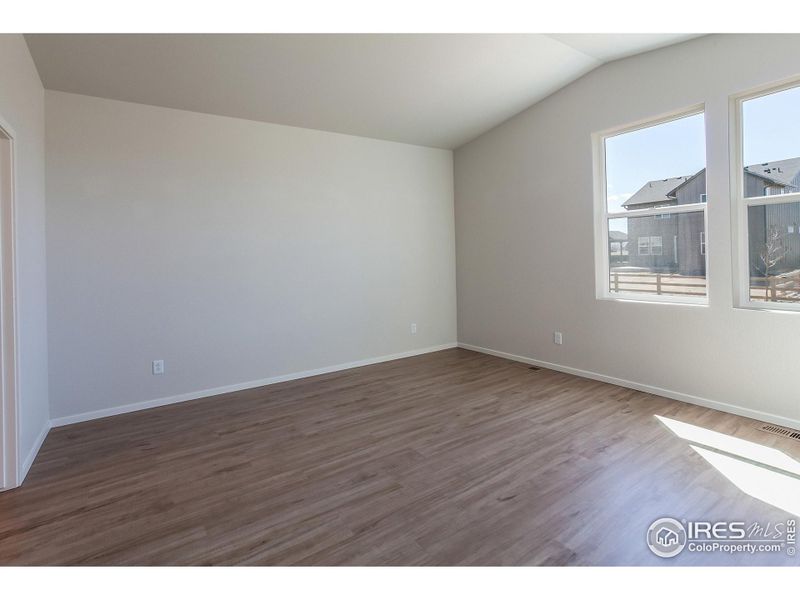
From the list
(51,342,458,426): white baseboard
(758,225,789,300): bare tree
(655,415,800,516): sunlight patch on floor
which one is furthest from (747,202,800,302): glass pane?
(51,342,458,426): white baseboard

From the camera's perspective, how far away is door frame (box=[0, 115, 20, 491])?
2365 millimetres

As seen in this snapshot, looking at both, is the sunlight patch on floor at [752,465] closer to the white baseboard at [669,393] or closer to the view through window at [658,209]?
the white baseboard at [669,393]

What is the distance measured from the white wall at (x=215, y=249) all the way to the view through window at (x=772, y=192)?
3346 mm

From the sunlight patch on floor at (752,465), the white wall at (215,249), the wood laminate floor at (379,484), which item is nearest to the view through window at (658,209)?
the wood laminate floor at (379,484)

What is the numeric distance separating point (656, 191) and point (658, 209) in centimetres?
17

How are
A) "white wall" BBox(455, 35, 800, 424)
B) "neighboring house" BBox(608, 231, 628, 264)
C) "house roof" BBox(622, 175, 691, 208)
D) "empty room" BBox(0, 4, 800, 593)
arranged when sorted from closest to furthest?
"empty room" BBox(0, 4, 800, 593)
"white wall" BBox(455, 35, 800, 424)
"house roof" BBox(622, 175, 691, 208)
"neighboring house" BBox(608, 231, 628, 264)

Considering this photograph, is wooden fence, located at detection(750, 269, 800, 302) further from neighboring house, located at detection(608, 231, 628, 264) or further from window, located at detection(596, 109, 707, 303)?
→ neighboring house, located at detection(608, 231, 628, 264)

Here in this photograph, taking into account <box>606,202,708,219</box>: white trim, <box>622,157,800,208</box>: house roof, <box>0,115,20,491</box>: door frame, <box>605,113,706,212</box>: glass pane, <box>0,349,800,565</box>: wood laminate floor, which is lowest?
<box>0,349,800,565</box>: wood laminate floor

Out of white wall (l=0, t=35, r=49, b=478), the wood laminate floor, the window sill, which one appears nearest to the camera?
the wood laminate floor

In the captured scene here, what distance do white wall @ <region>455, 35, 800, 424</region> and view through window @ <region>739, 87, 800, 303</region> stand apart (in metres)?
0.16

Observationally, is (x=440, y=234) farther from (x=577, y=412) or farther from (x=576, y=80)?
(x=577, y=412)

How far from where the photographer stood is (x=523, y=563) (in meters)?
1.68

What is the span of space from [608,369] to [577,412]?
100cm

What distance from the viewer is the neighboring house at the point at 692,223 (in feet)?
9.77
